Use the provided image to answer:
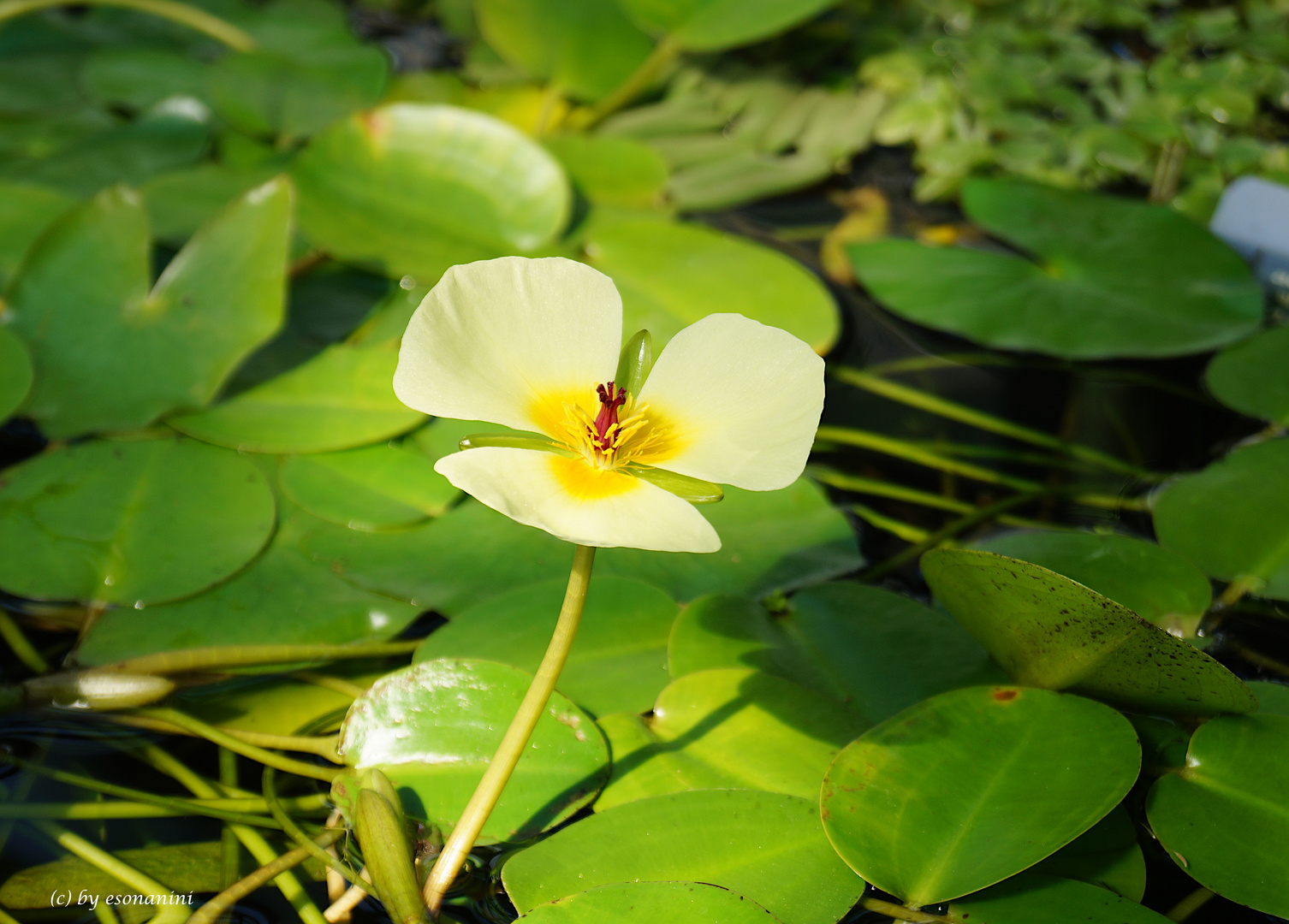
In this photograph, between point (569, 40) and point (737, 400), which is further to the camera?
point (569, 40)

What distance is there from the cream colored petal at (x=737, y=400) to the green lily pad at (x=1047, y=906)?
506 millimetres

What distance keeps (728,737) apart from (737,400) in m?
0.43

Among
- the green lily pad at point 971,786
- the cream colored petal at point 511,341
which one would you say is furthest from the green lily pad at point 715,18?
the green lily pad at point 971,786

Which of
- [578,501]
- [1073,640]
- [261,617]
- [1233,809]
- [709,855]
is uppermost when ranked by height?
[578,501]

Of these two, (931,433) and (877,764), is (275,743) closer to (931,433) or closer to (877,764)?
(877,764)

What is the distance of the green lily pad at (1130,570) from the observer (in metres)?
1.18

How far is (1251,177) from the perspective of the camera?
1898 mm

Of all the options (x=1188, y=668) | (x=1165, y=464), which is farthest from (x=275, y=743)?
(x=1165, y=464)

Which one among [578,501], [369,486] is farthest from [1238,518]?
[369,486]

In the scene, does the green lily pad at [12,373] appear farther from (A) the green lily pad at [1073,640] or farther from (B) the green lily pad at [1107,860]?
(B) the green lily pad at [1107,860]

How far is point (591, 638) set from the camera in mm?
1185

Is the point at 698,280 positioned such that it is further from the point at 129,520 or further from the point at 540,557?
the point at 129,520

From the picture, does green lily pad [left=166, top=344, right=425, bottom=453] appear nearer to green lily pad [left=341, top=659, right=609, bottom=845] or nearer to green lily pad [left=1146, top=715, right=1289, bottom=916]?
green lily pad [left=341, top=659, right=609, bottom=845]

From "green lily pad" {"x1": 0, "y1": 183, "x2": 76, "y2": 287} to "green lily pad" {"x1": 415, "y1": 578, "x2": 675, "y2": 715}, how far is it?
3.93 feet
